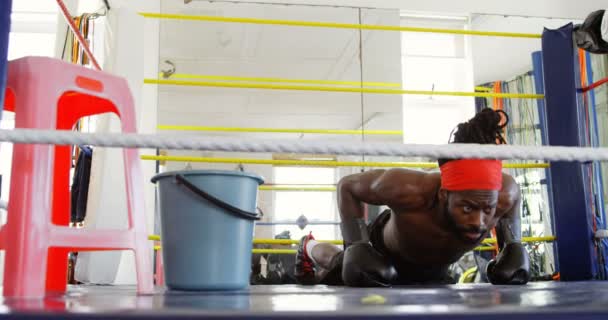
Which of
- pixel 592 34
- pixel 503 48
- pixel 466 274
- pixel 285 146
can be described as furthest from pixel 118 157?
pixel 503 48

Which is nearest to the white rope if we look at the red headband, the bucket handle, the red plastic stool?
the red plastic stool

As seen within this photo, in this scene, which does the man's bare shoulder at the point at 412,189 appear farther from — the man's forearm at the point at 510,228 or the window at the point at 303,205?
the window at the point at 303,205

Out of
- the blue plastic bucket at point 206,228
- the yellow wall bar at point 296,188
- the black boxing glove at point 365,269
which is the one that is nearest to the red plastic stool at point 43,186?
the blue plastic bucket at point 206,228

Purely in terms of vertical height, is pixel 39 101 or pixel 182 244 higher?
pixel 39 101

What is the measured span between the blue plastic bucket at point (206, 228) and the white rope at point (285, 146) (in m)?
0.58

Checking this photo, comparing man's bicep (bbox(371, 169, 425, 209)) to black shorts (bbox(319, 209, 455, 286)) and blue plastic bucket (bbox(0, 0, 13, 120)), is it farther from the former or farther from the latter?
blue plastic bucket (bbox(0, 0, 13, 120))

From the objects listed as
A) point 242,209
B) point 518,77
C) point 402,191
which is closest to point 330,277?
point 402,191

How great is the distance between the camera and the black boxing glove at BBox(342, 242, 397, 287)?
1763 mm

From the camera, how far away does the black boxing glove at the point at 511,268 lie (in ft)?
6.12

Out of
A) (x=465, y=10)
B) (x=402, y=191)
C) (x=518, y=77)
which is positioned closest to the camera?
(x=402, y=191)

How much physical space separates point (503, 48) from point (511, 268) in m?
2.59

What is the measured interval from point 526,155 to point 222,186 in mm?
788

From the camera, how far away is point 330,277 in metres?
2.19

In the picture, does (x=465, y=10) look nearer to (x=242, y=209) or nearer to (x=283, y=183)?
(x=283, y=183)
